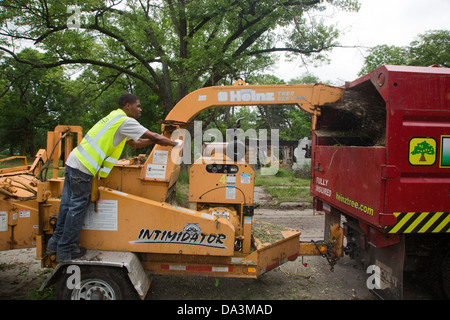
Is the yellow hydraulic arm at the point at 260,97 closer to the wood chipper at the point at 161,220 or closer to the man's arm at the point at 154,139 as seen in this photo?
the wood chipper at the point at 161,220

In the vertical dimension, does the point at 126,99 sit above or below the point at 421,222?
above

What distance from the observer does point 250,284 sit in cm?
434

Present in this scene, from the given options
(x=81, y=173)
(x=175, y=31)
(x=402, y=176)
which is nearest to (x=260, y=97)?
(x=402, y=176)

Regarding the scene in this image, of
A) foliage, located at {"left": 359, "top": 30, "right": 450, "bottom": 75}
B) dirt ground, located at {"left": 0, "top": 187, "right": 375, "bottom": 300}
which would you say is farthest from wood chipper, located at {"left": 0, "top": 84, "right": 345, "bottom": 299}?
foliage, located at {"left": 359, "top": 30, "right": 450, "bottom": 75}

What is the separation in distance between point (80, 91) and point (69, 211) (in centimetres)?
1400

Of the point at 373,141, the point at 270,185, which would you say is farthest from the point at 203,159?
the point at 270,185

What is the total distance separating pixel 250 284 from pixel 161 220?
1.84m

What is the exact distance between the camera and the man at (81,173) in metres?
3.15

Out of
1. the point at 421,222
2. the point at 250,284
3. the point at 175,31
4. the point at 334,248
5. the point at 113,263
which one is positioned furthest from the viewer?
the point at 175,31

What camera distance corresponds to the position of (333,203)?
4.32m

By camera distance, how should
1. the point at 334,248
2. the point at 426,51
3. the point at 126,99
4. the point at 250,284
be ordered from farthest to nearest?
the point at 426,51
the point at 250,284
the point at 334,248
the point at 126,99

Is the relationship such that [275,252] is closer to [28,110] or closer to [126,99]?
[126,99]

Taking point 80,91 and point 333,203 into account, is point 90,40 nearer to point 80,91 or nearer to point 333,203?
point 80,91

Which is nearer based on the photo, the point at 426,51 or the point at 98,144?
the point at 98,144
